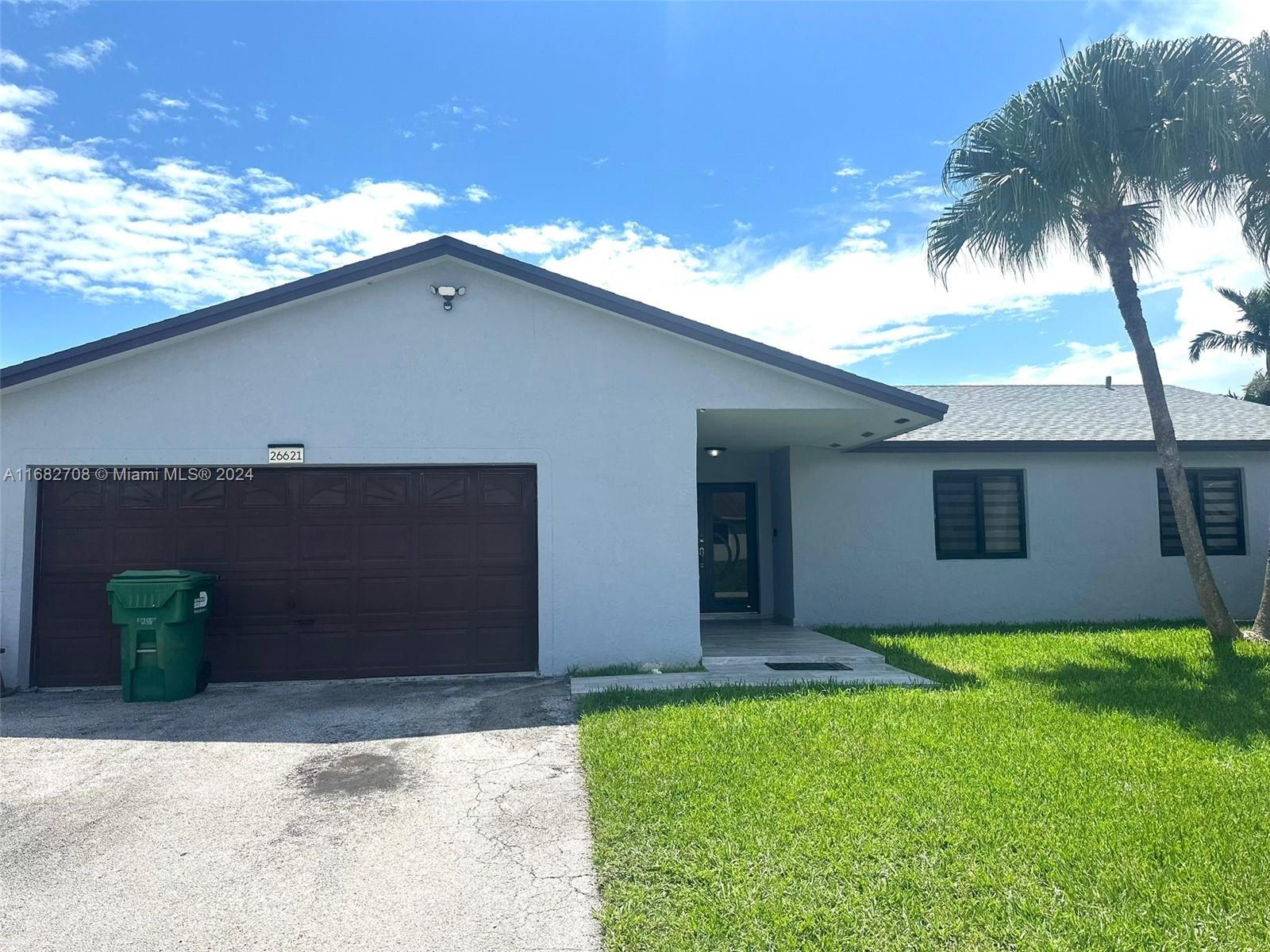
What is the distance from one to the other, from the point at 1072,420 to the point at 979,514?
9.55 ft

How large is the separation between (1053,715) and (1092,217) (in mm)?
6935

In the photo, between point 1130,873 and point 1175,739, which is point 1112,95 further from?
point 1130,873

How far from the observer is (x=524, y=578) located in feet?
30.9

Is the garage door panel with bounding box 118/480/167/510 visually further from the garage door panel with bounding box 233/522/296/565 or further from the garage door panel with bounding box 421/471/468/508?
the garage door panel with bounding box 421/471/468/508

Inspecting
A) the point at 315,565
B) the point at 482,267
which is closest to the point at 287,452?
the point at 315,565

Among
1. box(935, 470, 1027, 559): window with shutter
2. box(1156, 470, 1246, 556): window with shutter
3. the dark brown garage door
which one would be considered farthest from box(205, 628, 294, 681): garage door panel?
box(1156, 470, 1246, 556): window with shutter

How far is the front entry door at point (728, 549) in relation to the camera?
14484 millimetres

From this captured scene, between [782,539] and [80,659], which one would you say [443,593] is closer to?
[80,659]

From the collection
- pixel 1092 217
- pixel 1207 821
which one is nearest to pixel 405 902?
pixel 1207 821

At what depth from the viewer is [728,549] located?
14.5 meters

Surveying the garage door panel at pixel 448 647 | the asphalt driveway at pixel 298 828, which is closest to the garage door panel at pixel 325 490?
the garage door panel at pixel 448 647

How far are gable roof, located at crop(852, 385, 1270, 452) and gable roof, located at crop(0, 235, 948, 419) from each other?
3.97m

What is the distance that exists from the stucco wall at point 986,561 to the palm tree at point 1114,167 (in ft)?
9.00

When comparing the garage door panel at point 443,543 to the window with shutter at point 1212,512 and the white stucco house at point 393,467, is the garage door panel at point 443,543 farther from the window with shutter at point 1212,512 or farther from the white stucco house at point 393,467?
the window with shutter at point 1212,512
